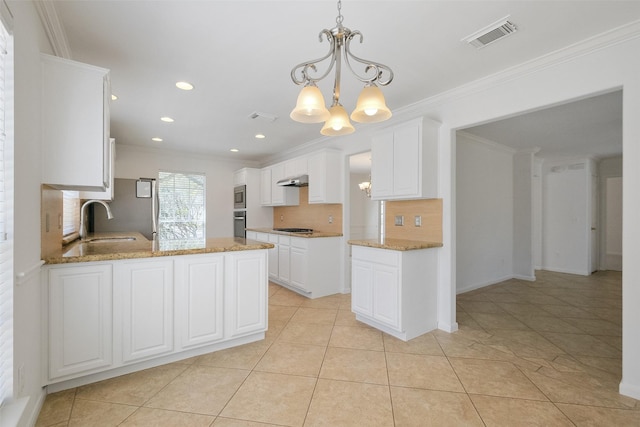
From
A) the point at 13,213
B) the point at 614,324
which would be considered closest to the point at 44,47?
the point at 13,213

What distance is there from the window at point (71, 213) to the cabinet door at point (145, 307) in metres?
1.92

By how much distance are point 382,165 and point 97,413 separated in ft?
10.3

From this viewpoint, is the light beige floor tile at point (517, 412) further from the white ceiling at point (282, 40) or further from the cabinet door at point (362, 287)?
the white ceiling at point (282, 40)

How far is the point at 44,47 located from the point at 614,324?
5658 millimetres

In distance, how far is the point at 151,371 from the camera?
2221 mm

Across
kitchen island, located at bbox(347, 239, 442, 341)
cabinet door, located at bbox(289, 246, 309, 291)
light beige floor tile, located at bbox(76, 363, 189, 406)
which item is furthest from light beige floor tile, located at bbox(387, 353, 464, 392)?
cabinet door, located at bbox(289, 246, 309, 291)

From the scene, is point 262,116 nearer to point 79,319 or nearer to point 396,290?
point 396,290

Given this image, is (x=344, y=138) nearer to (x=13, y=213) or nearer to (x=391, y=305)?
(x=391, y=305)

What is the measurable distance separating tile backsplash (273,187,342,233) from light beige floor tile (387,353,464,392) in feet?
7.84

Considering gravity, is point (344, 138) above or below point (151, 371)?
above

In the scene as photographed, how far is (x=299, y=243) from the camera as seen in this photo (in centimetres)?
432

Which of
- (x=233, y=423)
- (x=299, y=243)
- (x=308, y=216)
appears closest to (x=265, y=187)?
(x=308, y=216)

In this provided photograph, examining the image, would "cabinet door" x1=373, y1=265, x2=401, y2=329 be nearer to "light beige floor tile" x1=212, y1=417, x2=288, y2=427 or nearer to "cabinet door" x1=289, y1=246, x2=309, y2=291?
"cabinet door" x1=289, y1=246, x2=309, y2=291

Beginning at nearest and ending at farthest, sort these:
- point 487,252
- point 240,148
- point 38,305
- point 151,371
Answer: point 38,305, point 151,371, point 487,252, point 240,148
